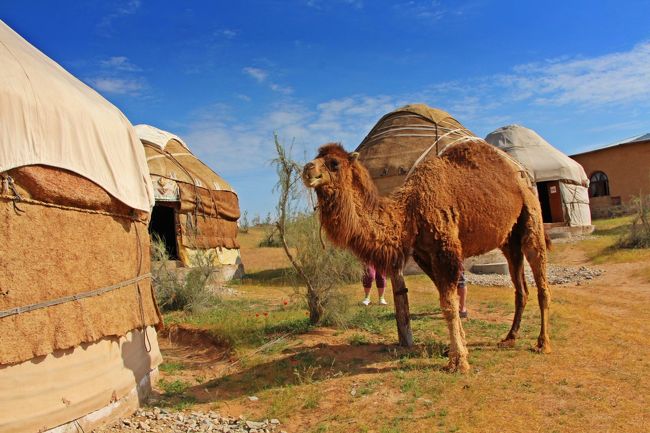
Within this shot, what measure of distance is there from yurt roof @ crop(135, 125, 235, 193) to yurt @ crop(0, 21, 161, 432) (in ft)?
28.6

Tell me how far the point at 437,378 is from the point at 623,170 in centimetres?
2703

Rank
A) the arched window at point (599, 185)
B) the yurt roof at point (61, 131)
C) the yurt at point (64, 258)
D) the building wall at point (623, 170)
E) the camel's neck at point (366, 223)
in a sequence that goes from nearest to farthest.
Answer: the yurt at point (64, 258) < the yurt roof at point (61, 131) < the camel's neck at point (366, 223) < the building wall at point (623, 170) < the arched window at point (599, 185)

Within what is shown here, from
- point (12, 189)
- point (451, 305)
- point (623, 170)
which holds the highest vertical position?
point (623, 170)

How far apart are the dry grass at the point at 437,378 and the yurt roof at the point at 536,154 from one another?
13.5 metres

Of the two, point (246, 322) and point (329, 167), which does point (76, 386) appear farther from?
point (246, 322)

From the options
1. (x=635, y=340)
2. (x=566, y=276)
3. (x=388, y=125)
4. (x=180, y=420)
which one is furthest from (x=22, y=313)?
(x=566, y=276)

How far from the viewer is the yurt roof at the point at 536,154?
21.9 metres

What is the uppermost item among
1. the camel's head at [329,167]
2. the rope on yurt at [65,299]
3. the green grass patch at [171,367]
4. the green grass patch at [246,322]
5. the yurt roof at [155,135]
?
the yurt roof at [155,135]

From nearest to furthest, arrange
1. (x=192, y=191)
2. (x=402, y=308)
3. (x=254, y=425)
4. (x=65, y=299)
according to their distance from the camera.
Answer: (x=65, y=299)
(x=254, y=425)
(x=402, y=308)
(x=192, y=191)

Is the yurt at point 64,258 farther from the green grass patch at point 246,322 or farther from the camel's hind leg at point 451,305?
the camel's hind leg at point 451,305

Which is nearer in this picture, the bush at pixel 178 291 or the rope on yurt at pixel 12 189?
the rope on yurt at pixel 12 189

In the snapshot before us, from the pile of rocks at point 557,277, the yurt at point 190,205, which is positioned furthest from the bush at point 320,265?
the pile of rocks at point 557,277

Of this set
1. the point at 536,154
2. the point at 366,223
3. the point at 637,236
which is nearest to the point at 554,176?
the point at 536,154

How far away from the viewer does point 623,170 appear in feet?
91.8
